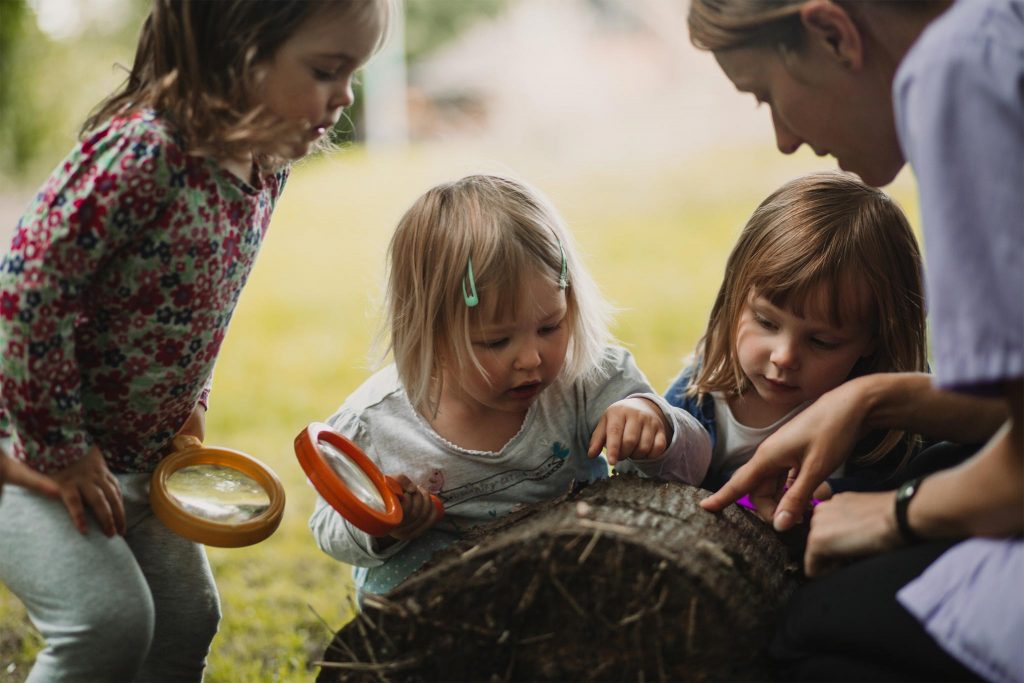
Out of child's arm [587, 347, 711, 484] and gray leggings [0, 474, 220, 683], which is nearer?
gray leggings [0, 474, 220, 683]

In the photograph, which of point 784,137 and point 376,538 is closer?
point 784,137

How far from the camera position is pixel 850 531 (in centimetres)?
200

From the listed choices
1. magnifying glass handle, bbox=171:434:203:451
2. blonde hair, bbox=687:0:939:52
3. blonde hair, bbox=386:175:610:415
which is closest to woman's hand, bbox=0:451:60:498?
magnifying glass handle, bbox=171:434:203:451

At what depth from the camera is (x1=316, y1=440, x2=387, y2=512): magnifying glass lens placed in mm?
2369

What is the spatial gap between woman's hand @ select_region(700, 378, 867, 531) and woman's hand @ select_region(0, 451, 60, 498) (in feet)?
4.08

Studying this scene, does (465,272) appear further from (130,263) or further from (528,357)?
(130,263)

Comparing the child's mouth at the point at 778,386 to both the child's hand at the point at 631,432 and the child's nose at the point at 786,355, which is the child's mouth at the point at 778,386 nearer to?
the child's nose at the point at 786,355

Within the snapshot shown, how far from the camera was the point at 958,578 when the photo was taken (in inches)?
69.1

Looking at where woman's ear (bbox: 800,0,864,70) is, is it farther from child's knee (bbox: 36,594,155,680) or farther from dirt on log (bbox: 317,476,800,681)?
child's knee (bbox: 36,594,155,680)

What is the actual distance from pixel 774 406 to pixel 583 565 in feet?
3.43

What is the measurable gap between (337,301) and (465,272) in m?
5.58

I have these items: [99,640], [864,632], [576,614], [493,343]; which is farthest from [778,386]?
[99,640]

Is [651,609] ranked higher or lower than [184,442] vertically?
lower

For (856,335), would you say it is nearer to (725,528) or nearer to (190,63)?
(725,528)
